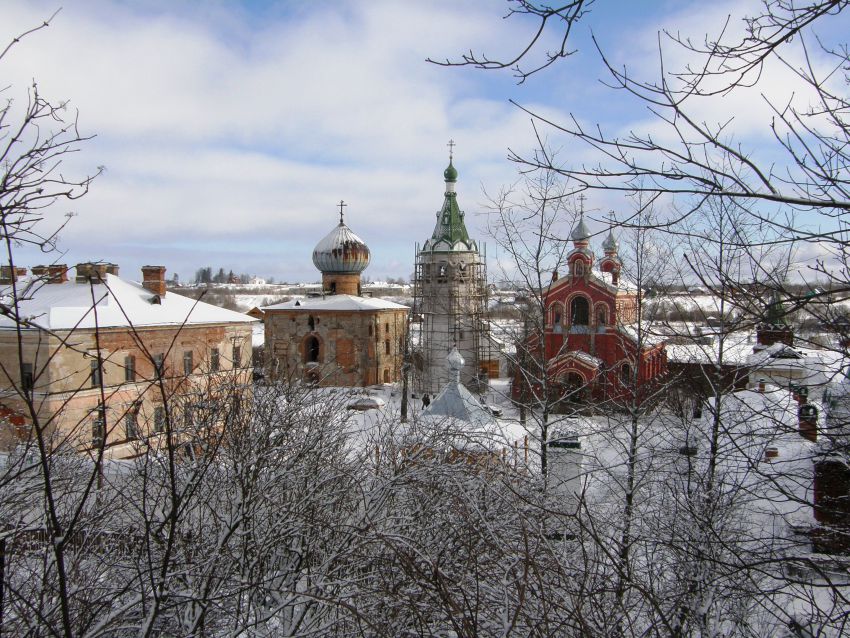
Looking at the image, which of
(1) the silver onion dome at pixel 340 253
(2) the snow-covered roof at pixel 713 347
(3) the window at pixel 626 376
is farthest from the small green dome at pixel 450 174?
(2) the snow-covered roof at pixel 713 347

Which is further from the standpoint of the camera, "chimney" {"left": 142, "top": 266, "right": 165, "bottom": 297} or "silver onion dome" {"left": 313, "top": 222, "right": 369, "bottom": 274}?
"silver onion dome" {"left": 313, "top": 222, "right": 369, "bottom": 274}

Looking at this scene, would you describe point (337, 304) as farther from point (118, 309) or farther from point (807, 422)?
point (807, 422)

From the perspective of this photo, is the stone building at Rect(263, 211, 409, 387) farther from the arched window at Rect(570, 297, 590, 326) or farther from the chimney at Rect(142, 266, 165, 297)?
the chimney at Rect(142, 266, 165, 297)

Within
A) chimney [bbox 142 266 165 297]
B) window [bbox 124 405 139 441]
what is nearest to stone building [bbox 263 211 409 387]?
chimney [bbox 142 266 165 297]

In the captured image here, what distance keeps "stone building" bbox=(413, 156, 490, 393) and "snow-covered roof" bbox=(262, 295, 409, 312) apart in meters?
2.29

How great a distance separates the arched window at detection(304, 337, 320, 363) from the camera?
30062mm

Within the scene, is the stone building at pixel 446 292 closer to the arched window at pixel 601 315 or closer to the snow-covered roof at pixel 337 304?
the snow-covered roof at pixel 337 304

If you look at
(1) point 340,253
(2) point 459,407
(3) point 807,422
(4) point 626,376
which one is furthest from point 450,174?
(3) point 807,422

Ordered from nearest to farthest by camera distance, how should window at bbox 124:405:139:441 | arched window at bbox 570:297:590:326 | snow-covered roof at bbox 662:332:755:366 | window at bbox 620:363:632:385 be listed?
window at bbox 124:405:139:441 < snow-covered roof at bbox 662:332:755:366 < window at bbox 620:363:632:385 < arched window at bbox 570:297:590:326

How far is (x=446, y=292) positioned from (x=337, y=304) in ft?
17.6

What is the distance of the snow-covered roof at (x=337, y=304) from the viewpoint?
1170 inches

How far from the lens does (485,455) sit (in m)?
8.26

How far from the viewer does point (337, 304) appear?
98.6 ft

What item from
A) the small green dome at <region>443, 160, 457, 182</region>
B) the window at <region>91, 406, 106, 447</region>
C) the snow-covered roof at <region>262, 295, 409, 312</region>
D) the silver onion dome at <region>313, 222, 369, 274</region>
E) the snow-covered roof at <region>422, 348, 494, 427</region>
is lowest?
the snow-covered roof at <region>422, 348, 494, 427</region>
